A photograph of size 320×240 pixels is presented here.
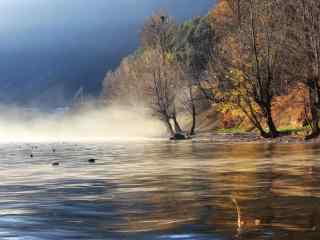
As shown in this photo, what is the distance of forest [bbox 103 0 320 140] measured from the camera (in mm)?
65625

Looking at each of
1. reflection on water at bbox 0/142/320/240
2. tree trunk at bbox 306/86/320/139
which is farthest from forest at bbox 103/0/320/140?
reflection on water at bbox 0/142/320/240

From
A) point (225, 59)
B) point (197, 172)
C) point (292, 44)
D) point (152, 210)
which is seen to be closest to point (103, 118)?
point (225, 59)

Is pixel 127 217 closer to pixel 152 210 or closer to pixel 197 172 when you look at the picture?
pixel 152 210

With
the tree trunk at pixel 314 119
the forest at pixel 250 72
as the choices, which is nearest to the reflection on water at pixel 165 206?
the tree trunk at pixel 314 119

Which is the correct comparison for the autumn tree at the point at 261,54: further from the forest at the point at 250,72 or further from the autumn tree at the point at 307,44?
the autumn tree at the point at 307,44

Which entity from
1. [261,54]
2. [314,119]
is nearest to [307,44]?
[261,54]

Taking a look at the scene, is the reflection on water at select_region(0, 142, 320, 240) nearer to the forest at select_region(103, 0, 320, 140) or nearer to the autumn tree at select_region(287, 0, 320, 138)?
the autumn tree at select_region(287, 0, 320, 138)

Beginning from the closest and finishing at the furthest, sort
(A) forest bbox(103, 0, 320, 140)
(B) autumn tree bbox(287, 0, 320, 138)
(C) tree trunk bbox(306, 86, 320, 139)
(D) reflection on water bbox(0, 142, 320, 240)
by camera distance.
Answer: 1. (D) reflection on water bbox(0, 142, 320, 240)
2. (B) autumn tree bbox(287, 0, 320, 138)
3. (C) tree trunk bbox(306, 86, 320, 139)
4. (A) forest bbox(103, 0, 320, 140)

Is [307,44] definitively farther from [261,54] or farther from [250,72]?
[250,72]

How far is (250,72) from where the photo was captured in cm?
7112

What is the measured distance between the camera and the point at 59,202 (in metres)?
17.1

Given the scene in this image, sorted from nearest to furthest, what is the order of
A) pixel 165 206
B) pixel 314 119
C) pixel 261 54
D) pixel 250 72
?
pixel 165 206 < pixel 314 119 < pixel 261 54 < pixel 250 72

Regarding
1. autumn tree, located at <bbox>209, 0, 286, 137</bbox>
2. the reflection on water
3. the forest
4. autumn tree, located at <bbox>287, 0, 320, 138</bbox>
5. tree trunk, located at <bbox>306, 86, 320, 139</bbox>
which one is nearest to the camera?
the reflection on water

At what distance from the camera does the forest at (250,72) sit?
65625 mm
